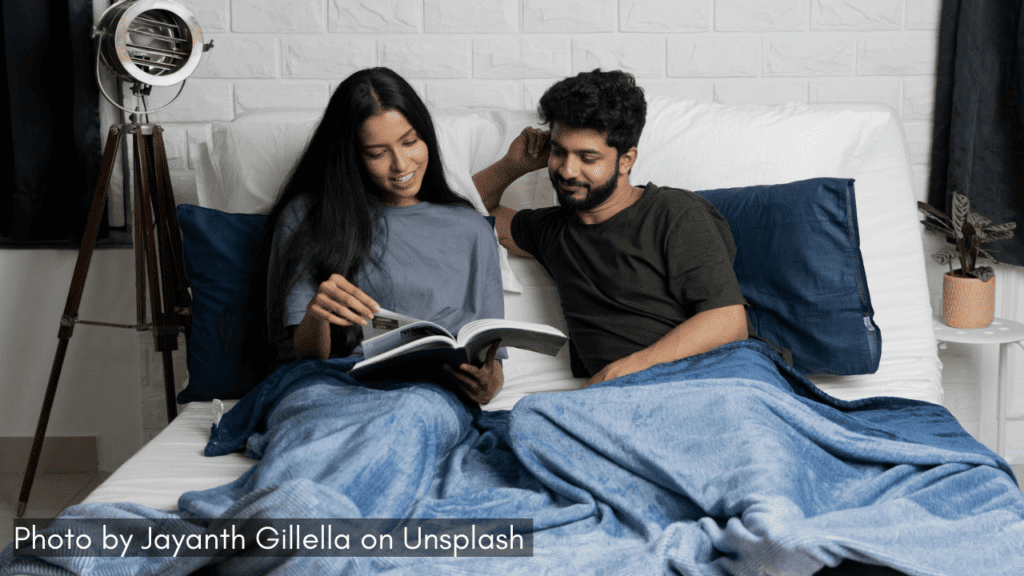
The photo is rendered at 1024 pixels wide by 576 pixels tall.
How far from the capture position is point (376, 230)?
1.72 meters

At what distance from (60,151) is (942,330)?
2.25 metres

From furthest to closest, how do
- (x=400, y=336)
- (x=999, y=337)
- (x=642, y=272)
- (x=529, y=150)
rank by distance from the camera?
(x=999, y=337)
(x=529, y=150)
(x=642, y=272)
(x=400, y=336)

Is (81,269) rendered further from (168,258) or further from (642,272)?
(642,272)

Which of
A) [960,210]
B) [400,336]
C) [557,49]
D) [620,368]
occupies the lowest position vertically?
[620,368]

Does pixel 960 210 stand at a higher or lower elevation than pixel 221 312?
higher

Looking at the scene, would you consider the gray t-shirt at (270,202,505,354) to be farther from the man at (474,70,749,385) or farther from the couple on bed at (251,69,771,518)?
the man at (474,70,749,385)

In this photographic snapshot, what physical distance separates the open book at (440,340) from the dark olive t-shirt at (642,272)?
13.7 inches

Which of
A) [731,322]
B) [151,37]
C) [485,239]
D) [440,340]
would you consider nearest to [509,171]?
[485,239]

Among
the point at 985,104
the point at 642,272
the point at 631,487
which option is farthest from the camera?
the point at 985,104

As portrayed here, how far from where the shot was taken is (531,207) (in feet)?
6.85

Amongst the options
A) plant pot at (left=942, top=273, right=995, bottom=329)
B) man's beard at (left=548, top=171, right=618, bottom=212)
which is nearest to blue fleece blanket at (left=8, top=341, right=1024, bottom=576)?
man's beard at (left=548, top=171, right=618, bottom=212)

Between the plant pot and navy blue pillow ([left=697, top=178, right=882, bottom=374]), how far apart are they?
0.50 meters

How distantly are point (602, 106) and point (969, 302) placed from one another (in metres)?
1.07

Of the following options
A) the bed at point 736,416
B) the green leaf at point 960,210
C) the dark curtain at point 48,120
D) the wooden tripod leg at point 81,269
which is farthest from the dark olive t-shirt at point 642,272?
the dark curtain at point 48,120
